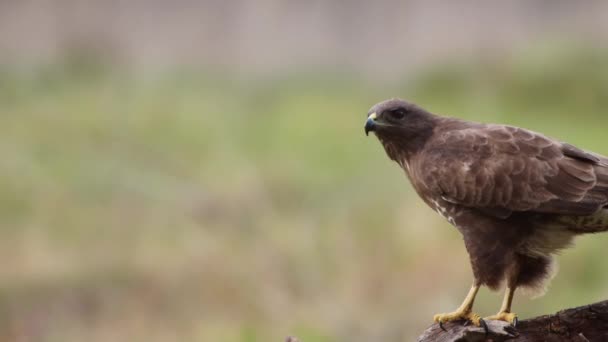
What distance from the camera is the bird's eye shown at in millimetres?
6527

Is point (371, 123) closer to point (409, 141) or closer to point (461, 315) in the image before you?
point (409, 141)

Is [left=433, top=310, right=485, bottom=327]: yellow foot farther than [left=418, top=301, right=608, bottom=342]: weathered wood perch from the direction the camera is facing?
Yes

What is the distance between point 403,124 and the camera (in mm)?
6520

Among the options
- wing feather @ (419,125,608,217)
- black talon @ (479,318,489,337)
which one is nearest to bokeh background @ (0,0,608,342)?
wing feather @ (419,125,608,217)

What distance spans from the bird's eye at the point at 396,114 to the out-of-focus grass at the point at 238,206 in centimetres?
336

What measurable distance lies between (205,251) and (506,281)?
5213 millimetres

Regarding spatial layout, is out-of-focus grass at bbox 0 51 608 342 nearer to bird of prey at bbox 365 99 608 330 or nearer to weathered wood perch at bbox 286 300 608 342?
bird of prey at bbox 365 99 608 330

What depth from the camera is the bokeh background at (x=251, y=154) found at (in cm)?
1029

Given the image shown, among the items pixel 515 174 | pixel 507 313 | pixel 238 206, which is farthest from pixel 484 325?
pixel 238 206

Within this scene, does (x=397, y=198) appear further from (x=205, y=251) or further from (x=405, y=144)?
(x=405, y=144)

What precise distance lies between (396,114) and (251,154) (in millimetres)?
6167

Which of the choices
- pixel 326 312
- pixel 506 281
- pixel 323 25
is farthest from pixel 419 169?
pixel 323 25

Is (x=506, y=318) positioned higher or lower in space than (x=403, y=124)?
lower

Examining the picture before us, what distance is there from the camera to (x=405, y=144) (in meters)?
6.55
